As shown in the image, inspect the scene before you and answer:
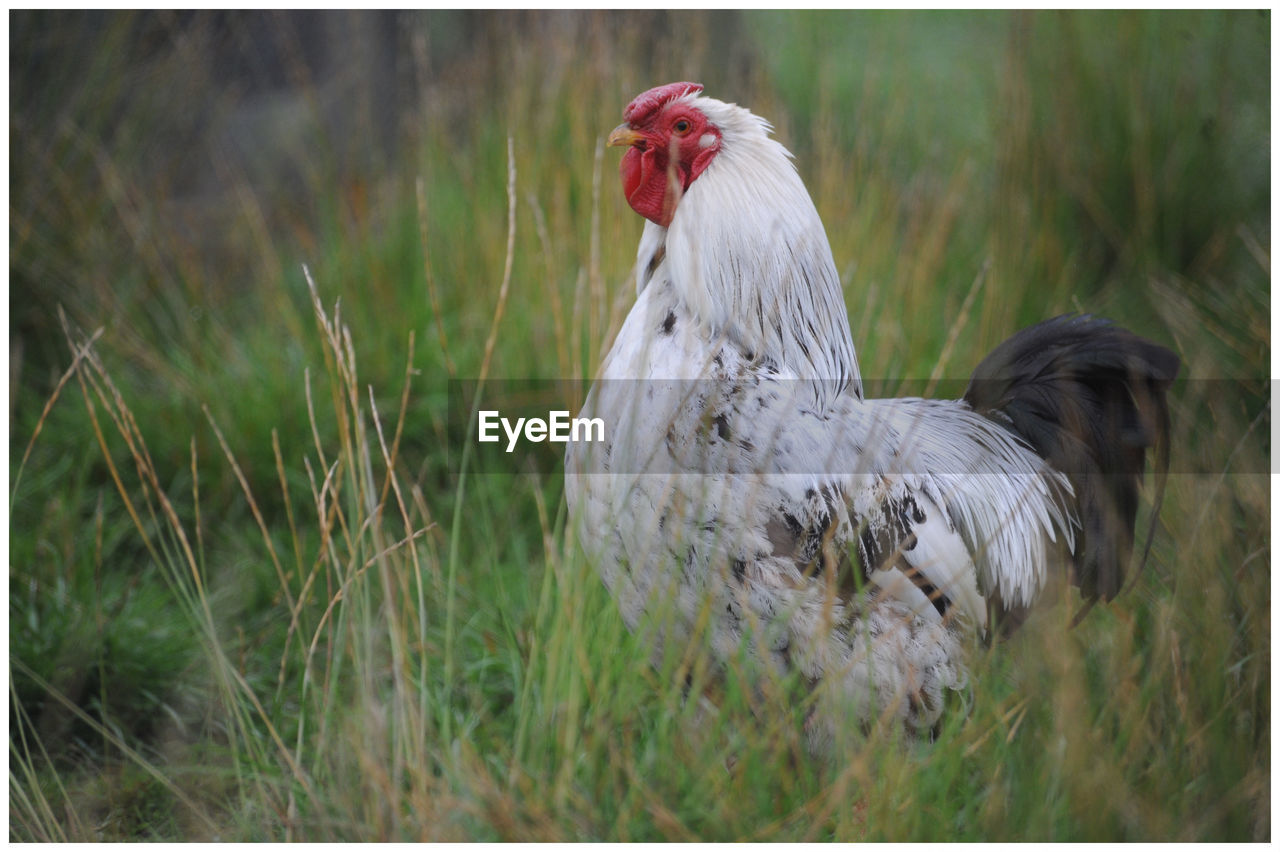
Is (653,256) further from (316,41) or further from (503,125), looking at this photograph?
(316,41)

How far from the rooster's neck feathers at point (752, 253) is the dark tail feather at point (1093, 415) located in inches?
18.7

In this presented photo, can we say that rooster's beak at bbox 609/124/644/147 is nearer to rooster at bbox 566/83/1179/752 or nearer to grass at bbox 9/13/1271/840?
rooster at bbox 566/83/1179/752

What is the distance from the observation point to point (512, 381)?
2.74 m

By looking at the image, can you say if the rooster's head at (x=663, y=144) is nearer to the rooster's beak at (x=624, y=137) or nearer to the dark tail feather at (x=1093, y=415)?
the rooster's beak at (x=624, y=137)

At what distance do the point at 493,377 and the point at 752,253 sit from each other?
116cm

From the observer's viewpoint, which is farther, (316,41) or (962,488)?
(316,41)

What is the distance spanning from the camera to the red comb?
6.11 ft

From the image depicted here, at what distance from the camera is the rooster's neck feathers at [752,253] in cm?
180

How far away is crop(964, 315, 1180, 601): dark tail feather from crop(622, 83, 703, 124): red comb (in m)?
0.87

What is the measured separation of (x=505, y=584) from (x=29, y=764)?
1.08 meters

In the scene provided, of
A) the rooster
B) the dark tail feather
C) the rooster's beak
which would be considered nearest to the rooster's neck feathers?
the rooster

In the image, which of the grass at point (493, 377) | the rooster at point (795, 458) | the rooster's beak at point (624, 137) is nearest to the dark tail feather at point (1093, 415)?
the rooster at point (795, 458)

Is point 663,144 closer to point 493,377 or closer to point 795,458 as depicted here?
point 795,458

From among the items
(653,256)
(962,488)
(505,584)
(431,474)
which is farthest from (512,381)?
(962,488)
